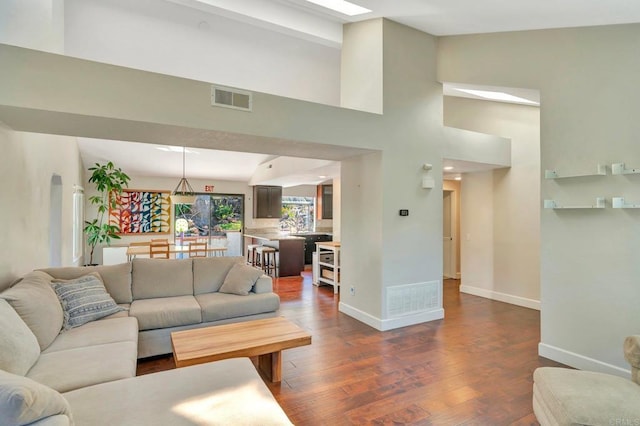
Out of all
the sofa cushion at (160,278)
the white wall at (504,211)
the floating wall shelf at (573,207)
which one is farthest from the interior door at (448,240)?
the sofa cushion at (160,278)

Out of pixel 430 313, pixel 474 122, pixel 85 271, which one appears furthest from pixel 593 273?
pixel 85 271

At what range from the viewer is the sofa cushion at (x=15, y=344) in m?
1.77

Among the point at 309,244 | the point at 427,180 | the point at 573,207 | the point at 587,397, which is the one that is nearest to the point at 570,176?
the point at 573,207

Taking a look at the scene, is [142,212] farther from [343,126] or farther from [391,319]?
[391,319]

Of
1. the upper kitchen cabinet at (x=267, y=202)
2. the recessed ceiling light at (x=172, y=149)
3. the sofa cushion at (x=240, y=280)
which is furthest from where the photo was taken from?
the upper kitchen cabinet at (x=267, y=202)

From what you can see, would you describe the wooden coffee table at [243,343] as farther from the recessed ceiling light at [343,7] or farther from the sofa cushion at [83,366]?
the recessed ceiling light at [343,7]

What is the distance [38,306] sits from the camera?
2.42 m

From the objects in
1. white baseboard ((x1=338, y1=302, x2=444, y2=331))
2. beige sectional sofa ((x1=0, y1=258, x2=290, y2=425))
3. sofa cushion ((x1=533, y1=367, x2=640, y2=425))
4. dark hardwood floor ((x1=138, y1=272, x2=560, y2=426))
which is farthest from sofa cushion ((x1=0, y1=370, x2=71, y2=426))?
white baseboard ((x1=338, y1=302, x2=444, y2=331))

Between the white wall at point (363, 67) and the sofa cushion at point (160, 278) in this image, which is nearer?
the sofa cushion at point (160, 278)

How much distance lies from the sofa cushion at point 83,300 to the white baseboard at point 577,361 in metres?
4.34

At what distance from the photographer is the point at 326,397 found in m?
2.54

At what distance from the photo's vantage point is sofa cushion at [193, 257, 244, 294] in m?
4.00

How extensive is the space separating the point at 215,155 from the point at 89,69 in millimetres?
4996

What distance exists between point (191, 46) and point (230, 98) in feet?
7.73
